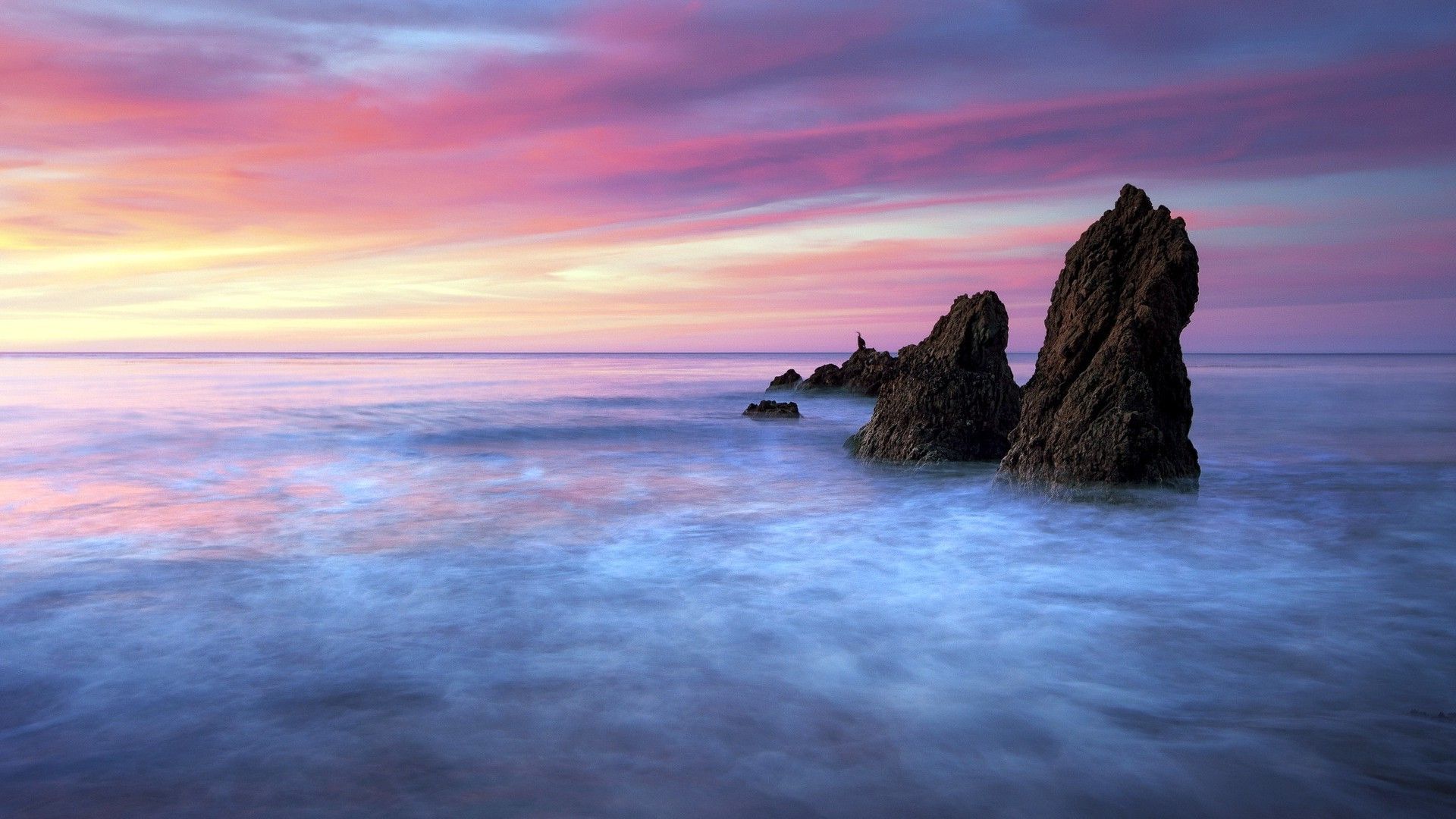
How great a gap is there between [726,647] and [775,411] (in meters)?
22.1

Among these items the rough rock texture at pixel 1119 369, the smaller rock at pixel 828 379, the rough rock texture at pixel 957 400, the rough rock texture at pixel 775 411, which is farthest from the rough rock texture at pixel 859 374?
the rough rock texture at pixel 1119 369

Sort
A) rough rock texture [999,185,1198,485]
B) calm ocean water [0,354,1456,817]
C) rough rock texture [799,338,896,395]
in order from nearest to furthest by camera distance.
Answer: calm ocean water [0,354,1456,817] → rough rock texture [999,185,1198,485] → rough rock texture [799,338,896,395]

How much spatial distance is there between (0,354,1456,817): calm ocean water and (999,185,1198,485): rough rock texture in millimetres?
664

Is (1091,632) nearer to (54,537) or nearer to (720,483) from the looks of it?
(720,483)

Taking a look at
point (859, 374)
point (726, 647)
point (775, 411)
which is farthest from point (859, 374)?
point (726, 647)

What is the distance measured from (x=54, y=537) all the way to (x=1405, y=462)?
21764mm

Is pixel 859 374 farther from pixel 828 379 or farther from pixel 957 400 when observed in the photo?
pixel 957 400

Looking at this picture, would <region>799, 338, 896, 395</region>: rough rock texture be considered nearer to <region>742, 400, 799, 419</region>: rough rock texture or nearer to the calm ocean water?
<region>742, 400, 799, 419</region>: rough rock texture

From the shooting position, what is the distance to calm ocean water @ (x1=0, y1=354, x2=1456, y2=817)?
15.4 ft

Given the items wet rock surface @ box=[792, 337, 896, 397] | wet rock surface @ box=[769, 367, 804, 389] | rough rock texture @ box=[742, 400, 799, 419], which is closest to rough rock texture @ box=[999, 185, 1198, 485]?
rough rock texture @ box=[742, 400, 799, 419]

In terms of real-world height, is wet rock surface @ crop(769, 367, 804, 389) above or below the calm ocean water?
above

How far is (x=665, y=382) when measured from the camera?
2279 inches

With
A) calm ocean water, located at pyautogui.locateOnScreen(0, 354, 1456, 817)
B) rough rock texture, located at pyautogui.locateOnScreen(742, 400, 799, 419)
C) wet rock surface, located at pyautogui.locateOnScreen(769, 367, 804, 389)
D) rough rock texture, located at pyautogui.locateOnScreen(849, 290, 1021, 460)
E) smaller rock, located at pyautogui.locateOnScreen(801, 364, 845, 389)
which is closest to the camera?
calm ocean water, located at pyautogui.locateOnScreen(0, 354, 1456, 817)

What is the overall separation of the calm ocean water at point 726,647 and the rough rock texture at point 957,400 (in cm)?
95
